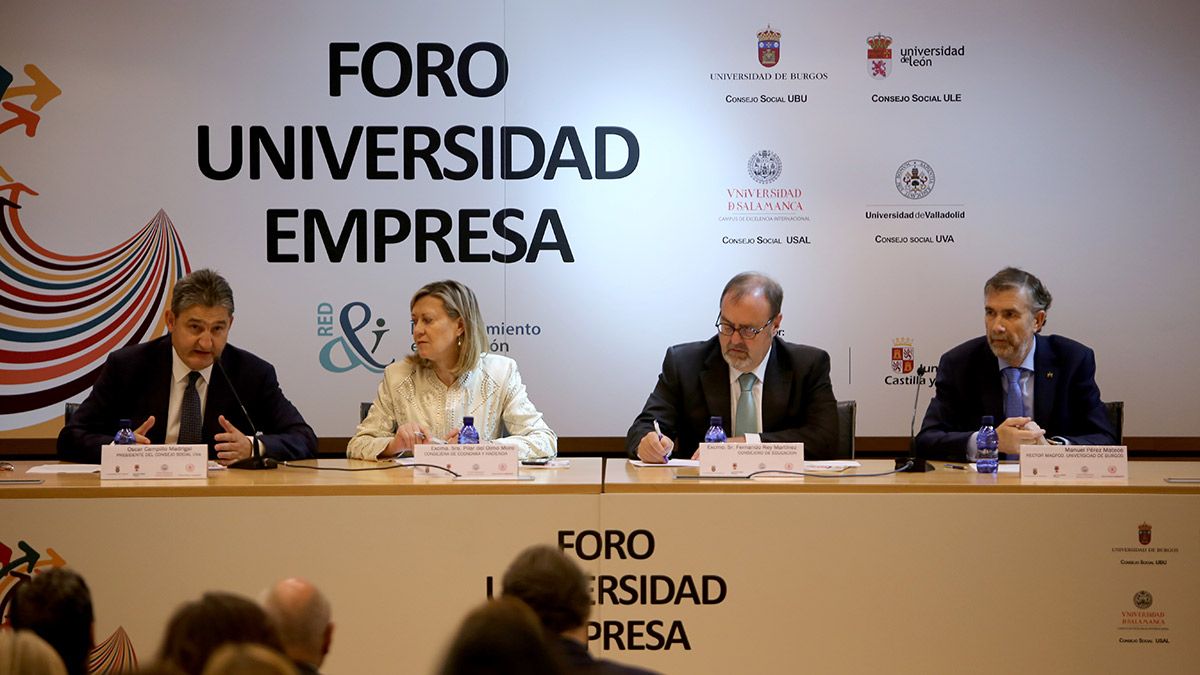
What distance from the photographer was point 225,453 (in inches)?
147

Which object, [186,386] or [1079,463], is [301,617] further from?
[186,386]

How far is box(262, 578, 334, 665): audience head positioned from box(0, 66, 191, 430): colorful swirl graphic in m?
3.96

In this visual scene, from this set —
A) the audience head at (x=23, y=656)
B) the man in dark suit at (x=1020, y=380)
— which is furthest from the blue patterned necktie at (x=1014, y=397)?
the audience head at (x=23, y=656)

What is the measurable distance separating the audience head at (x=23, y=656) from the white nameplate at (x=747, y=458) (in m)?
2.19

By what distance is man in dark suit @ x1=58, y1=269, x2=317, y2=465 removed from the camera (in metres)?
4.05

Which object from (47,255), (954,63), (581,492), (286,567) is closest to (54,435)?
(47,255)

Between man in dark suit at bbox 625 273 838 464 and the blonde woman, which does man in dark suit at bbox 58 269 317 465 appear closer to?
the blonde woman

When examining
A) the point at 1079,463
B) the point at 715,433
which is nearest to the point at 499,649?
the point at 1079,463

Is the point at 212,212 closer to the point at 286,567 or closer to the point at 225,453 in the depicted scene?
the point at 225,453

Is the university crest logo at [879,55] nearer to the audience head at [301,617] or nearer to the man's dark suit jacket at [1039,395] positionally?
the man's dark suit jacket at [1039,395]

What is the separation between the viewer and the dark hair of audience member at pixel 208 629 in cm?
139

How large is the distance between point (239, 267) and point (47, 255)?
35.8 inches

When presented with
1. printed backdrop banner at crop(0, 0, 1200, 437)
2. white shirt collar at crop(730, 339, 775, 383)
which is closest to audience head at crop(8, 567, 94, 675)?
white shirt collar at crop(730, 339, 775, 383)

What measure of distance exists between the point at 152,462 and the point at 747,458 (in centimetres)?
171
